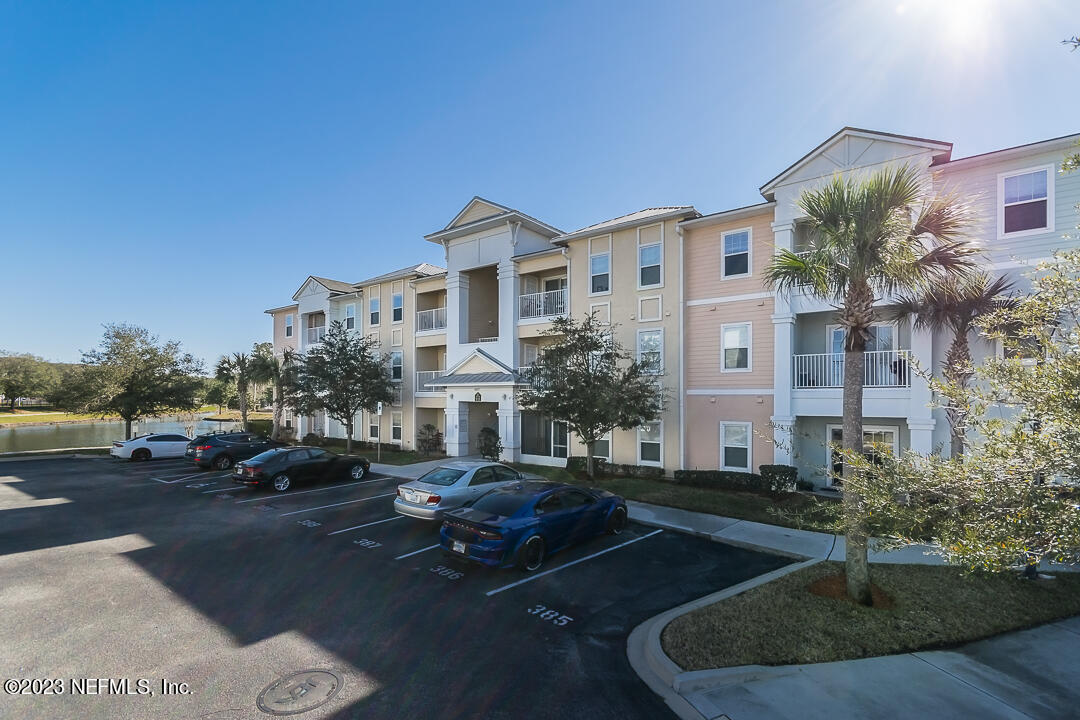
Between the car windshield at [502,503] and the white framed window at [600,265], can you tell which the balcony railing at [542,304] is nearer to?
the white framed window at [600,265]

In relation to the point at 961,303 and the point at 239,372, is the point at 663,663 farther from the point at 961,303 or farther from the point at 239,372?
the point at 239,372

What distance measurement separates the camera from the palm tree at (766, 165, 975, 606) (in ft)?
23.2

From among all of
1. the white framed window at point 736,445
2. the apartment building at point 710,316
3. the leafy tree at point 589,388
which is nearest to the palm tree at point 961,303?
the apartment building at point 710,316

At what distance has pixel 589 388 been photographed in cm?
1519

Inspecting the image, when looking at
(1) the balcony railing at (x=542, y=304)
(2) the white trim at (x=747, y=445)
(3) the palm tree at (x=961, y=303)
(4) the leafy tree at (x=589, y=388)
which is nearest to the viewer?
(3) the palm tree at (x=961, y=303)

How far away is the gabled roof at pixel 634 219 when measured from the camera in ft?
55.0

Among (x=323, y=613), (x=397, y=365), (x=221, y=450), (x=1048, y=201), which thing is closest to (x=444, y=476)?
(x=323, y=613)

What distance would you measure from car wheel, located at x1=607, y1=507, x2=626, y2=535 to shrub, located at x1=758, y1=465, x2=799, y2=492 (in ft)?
18.3

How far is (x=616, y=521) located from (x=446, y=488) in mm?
4026

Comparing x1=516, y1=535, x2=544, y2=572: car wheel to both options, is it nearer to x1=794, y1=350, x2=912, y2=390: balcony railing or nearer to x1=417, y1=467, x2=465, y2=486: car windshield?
x1=417, y1=467, x2=465, y2=486: car windshield

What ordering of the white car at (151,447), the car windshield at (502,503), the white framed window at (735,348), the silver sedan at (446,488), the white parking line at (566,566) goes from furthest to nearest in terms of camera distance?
the white car at (151,447)
the white framed window at (735,348)
the silver sedan at (446,488)
the car windshield at (502,503)
the white parking line at (566,566)

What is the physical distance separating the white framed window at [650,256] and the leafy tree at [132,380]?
25043 mm

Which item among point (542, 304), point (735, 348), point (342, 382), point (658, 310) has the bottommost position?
point (342, 382)

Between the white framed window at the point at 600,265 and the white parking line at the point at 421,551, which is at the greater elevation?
the white framed window at the point at 600,265
